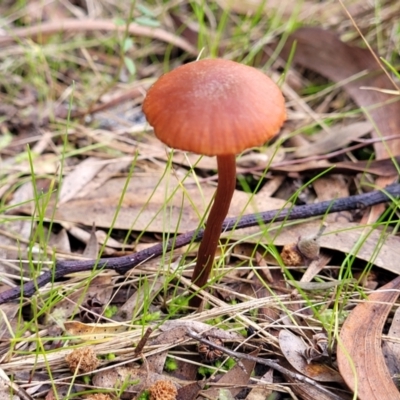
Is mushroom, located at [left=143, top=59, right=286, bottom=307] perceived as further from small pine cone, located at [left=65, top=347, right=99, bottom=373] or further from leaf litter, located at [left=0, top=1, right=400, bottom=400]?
small pine cone, located at [left=65, top=347, right=99, bottom=373]

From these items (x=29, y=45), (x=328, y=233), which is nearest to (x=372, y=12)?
(x=328, y=233)

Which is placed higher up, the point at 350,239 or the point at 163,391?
the point at 350,239

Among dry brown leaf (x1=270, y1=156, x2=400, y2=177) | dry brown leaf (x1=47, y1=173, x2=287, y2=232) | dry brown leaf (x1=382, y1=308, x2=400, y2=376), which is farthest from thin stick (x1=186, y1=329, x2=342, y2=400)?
dry brown leaf (x1=270, y1=156, x2=400, y2=177)

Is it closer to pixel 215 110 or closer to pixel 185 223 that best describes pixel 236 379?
A: pixel 185 223

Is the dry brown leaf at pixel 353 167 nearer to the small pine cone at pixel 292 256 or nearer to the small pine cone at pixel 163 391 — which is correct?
the small pine cone at pixel 292 256

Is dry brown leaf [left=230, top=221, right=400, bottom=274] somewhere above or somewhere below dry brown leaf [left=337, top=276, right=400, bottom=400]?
above

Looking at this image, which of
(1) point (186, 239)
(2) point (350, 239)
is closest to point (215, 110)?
(1) point (186, 239)
